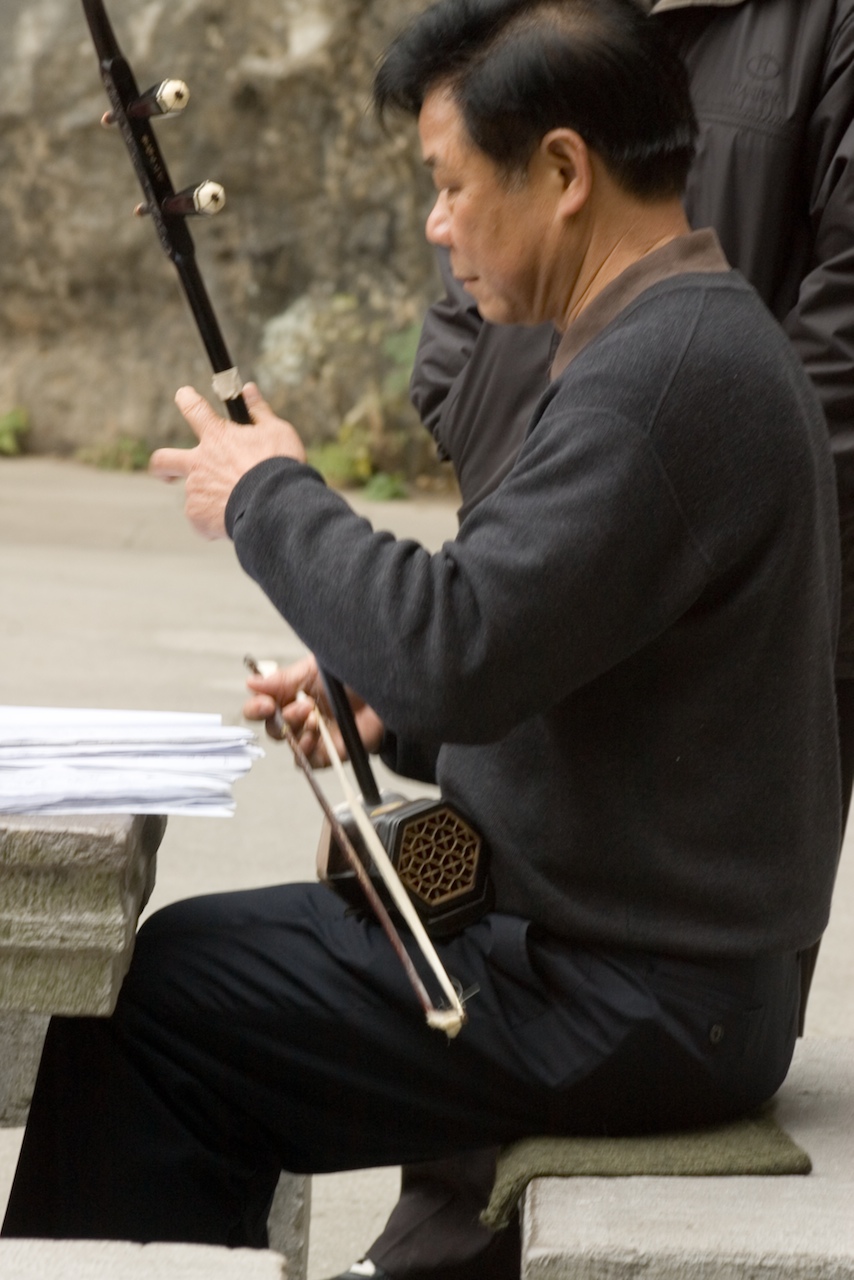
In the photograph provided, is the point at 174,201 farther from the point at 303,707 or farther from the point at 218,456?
the point at 303,707

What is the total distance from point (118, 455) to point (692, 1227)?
8.93m

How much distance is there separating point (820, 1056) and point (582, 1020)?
47 centimetres

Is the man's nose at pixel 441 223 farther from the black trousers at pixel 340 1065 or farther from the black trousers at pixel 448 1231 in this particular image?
the black trousers at pixel 448 1231

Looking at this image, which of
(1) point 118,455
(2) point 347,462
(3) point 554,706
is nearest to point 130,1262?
(3) point 554,706

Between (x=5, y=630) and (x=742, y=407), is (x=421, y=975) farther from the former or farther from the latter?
(x=5, y=630)

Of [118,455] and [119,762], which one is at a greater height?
[119,762]

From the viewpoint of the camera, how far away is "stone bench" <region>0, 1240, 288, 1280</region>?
1385mm

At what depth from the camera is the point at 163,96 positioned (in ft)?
5.28

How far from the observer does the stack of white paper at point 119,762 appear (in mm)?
1571

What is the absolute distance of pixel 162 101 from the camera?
63.2 inches

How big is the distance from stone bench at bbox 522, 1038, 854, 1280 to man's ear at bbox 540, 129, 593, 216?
909 mm

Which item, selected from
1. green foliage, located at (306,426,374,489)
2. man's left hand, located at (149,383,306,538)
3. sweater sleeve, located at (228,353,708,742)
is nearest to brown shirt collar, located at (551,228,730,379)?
sweater sleeve, located at (228,353,708,742)

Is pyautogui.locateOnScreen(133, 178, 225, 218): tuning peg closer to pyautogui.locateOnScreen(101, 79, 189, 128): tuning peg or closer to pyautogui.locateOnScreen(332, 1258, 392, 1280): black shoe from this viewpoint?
pyautogui.locateOnScreen(101, 79, 189, 128): tuning peg

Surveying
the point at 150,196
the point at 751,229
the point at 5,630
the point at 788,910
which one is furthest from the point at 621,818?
the point at 5,630
